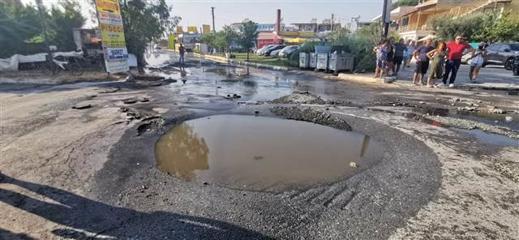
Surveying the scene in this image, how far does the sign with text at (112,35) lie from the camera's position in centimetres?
1294

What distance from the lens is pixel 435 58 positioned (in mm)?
10883

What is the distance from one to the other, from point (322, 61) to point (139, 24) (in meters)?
12.5

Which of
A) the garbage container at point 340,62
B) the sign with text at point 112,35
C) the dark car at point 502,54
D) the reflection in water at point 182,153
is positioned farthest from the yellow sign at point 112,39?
the dark car at point 502,54

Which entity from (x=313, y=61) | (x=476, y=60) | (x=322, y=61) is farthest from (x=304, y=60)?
(x=476, y=60)

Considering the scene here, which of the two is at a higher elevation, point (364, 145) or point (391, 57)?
point (391, 57)

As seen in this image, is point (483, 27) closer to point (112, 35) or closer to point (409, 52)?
point (409, 52)

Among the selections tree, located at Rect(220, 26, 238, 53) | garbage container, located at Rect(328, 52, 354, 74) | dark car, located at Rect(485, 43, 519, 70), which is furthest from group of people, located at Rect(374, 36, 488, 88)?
tree, located at Rect(220, 26, 238, 53)

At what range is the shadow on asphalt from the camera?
285cm

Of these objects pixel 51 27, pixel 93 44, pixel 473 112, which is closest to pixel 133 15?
pixel 93 44

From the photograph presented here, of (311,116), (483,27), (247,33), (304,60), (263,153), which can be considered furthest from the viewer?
(247,33)

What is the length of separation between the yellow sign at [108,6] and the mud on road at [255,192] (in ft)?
22.8

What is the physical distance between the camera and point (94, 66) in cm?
1941

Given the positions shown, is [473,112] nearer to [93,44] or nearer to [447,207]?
[447,207]

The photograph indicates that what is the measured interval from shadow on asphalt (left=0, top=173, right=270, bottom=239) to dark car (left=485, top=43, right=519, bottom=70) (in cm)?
2105
